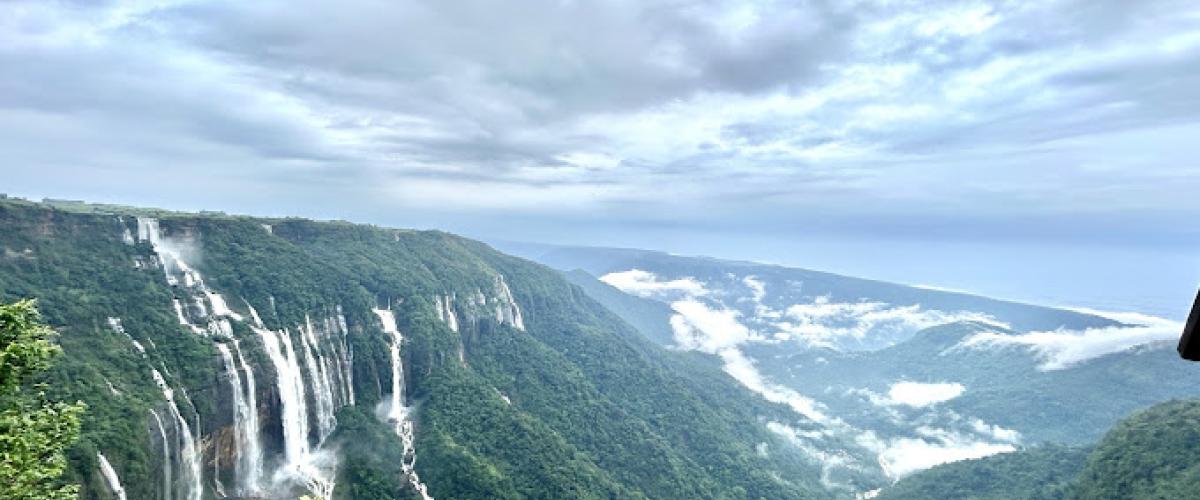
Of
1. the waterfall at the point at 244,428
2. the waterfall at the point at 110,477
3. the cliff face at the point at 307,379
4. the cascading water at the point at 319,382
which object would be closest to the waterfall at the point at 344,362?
the cliff face at the point at 307,379

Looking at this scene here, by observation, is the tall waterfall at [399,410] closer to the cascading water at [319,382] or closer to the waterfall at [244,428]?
the cascading water at [319,382]

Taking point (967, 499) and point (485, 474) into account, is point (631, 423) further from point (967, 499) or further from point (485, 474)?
point (967, 499)

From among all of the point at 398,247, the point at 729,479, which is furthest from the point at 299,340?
the point at 729,479

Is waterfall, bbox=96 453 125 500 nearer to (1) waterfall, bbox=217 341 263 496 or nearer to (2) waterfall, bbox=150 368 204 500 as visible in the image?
(2) waterfall, bbox=150 368 204 500

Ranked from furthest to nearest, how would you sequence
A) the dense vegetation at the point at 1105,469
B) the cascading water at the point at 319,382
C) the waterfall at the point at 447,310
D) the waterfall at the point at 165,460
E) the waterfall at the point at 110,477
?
the waterfall at the point at 447,310
the cascading water at the point at 319,382
the dense vegetation at the point at 1105,469
the waterfall at the point at 165,460
the waterfall at the point at 110,477

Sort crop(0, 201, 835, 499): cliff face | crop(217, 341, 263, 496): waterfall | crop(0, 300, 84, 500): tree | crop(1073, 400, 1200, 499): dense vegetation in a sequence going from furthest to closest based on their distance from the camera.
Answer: crop(1073, 400, 1200, 499): dense vegetation → crop(217, 341, 263, 496): waterfall → crop(0, 201, 835, 499): cliff face → crop(0, 300, 84, 500): tree

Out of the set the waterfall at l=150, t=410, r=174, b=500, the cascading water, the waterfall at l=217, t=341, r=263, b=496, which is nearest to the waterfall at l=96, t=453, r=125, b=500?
the waterfall at l=150, t=410, r=174, b=500
